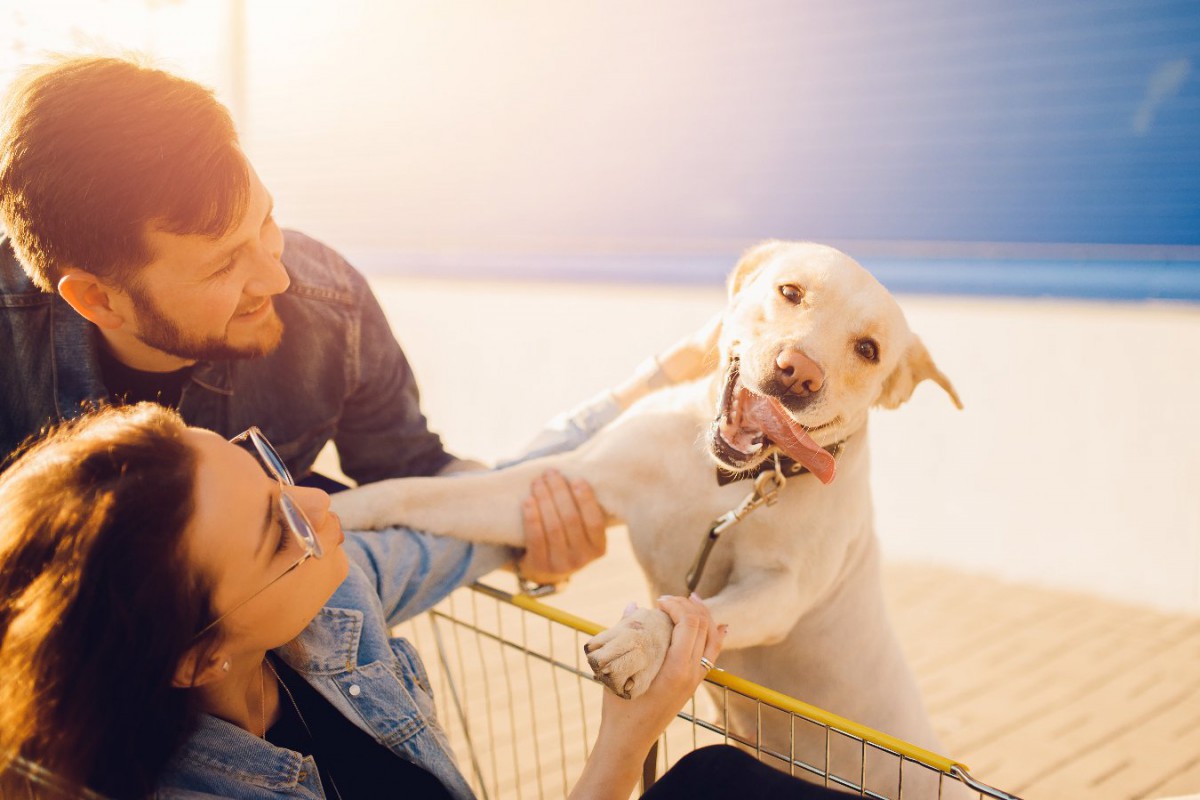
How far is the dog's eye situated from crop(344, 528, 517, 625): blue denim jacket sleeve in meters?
0.81

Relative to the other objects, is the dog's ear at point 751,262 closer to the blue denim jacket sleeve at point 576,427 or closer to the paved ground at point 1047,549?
the blue denim jacket sleeve at point 576,427

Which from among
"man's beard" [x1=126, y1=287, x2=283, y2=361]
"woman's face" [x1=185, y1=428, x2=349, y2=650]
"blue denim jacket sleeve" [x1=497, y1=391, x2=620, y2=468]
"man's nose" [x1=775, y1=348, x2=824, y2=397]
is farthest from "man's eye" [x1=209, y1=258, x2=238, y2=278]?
"man's nose" [x1=775, y1=348, x2=824, y2=397]

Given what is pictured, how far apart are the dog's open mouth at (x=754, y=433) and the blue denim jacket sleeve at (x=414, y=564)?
56 cm


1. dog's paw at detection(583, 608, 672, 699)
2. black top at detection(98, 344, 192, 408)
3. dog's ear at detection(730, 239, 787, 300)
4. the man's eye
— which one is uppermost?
dog's ear at detection(730, 239, 787, 300)

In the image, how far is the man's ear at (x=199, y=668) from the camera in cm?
136

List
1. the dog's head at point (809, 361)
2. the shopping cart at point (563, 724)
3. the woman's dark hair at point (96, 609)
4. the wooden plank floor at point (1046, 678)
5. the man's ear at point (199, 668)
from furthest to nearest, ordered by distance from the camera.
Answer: the wooden plank floor at point (1046, 678) → the dog's head at point (809, 361) → the shopping cart at point (563, 724) → the man's ear at point (199, 668) → the woman's dark hair at point (96, 609)

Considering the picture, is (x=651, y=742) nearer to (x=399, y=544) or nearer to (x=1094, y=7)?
(x=399, y=544)

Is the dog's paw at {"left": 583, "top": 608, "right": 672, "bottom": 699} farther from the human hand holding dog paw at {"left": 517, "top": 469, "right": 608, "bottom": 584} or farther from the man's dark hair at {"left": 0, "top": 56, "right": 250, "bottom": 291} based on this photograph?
the man's dark hair at {"left": 0, "top": 56, "right": 250, "bottom": 291}

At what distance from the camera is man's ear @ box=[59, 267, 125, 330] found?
6.41 feet

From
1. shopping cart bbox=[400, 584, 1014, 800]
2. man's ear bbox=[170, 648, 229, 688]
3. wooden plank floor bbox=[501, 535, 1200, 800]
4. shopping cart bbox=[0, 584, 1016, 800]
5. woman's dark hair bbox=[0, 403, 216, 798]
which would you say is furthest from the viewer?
wooden plank floor bbox=[501, 535, 1200, 800]

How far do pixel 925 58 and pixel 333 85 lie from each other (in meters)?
4.94

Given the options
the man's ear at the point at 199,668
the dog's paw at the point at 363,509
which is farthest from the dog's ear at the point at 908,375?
the man's ear at the point at 199,668

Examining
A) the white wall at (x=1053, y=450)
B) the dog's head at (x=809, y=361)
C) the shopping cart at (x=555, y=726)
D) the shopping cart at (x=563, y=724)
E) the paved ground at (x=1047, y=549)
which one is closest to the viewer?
the shopping cart at (x=555, y=726)

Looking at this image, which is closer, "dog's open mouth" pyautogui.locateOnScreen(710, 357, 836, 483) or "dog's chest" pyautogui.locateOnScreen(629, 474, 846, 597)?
"dog's open mouth" pyautogui.locateOnScreen(710, 357, 836, 483)
